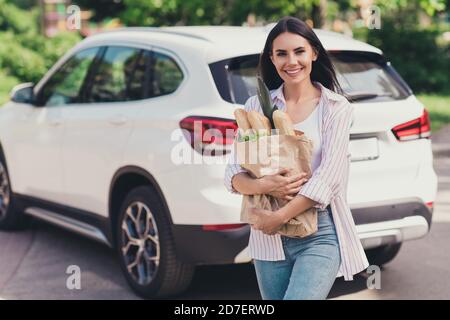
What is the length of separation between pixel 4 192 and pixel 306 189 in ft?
17.1

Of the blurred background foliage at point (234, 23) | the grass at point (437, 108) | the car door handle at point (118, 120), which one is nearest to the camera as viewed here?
the car door handle at point (118, 120)

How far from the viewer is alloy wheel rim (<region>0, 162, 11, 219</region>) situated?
7.69 m

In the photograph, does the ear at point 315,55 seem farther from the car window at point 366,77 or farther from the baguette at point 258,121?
the car window at point 366,77

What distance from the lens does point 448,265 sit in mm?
6531

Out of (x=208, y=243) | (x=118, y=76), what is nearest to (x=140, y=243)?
(x=208, y=243)

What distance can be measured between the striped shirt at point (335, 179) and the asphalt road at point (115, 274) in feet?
8.44

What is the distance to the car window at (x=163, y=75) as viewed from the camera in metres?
5.61

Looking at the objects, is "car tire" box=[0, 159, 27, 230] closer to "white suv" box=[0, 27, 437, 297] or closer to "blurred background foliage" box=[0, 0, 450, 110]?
"white suv" box=[0, 27, 437, 297]

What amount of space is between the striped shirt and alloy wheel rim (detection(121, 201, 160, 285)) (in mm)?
2325

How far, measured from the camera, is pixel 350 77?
5.61 m

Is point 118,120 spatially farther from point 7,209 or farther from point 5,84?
point 5,84

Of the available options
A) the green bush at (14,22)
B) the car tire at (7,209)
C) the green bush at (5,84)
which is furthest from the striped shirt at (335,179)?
the green bush at (14,22)

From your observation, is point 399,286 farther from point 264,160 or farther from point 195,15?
point 195,15
